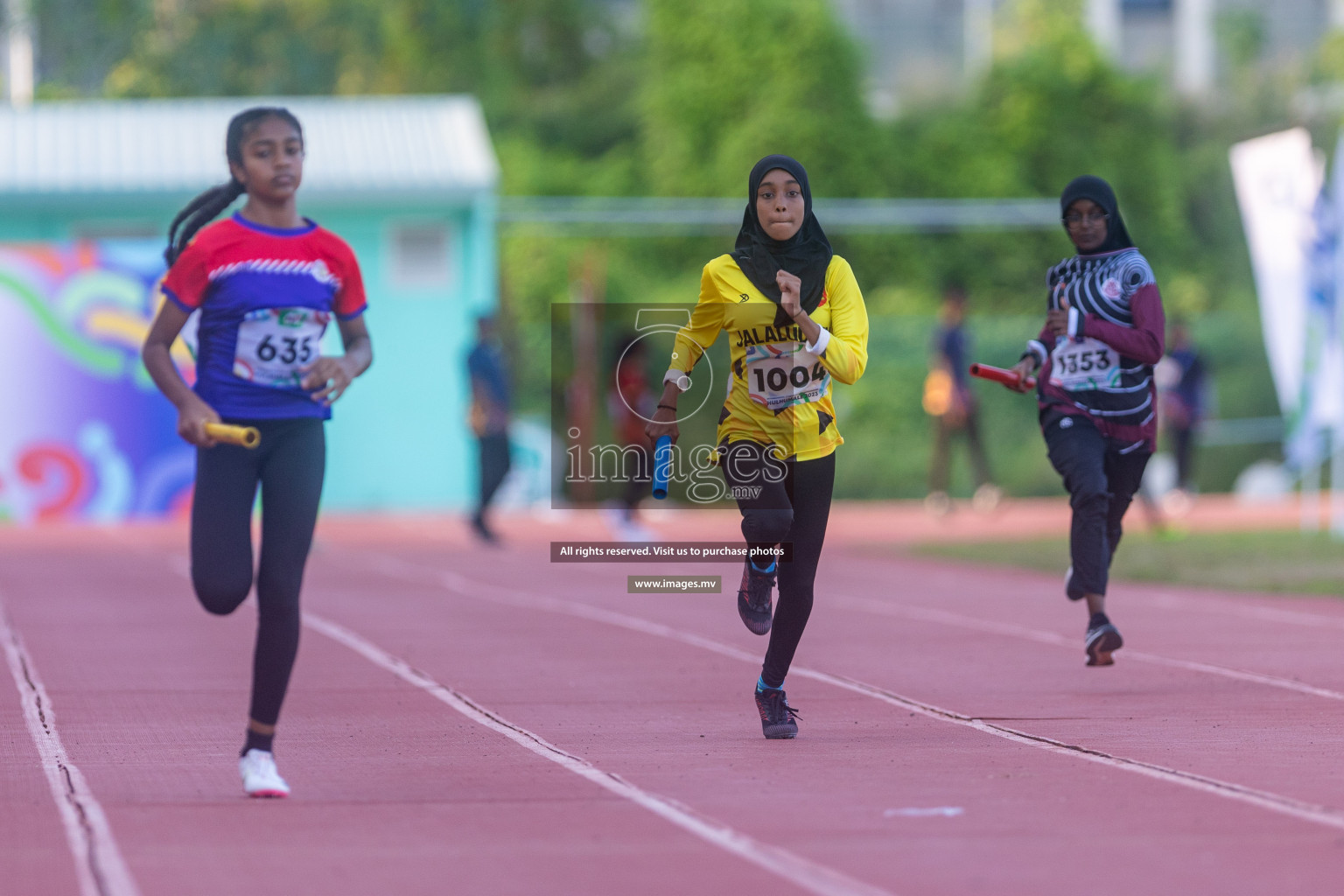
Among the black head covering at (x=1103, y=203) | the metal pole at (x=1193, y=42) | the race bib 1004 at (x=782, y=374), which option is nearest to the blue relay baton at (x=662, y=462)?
the race bib 1004 at (x=782, y=374)

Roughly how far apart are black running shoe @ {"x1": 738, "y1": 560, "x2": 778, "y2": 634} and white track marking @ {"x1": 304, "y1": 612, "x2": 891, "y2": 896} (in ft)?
2.74

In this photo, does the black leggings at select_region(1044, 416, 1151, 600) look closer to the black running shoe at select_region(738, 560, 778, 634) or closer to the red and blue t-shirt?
the black running shoe at select_region(738, 560, 778, 634)

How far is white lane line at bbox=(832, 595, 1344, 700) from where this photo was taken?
8984 mm

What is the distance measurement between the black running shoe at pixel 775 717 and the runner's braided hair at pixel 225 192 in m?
2.51

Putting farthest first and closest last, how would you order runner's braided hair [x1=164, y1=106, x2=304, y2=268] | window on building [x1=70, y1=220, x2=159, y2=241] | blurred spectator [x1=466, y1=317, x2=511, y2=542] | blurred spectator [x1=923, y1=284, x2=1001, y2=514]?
window on building [x1=70, y1=220, x2=159, y2=241] → blurred spectator [x1=923, y1=284, x2=1001, y2=514] → blurred spectator [x1=466, y1=317, x2=511, y2=542] → runner's braided hair [x1=164, y1=106, x2=304, y2=268]

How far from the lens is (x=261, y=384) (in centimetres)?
626

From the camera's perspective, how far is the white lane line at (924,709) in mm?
5973

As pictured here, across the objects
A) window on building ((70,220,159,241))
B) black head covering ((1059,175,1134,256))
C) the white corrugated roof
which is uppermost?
the white corrugated roof

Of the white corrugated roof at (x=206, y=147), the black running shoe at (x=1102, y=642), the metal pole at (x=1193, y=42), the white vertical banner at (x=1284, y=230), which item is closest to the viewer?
the black running shoe at (x=1102, y=642)

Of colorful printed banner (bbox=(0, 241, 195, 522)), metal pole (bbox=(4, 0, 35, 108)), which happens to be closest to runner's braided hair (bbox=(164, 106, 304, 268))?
colorful printed banner (bbox=(0, 241, 195, 522))

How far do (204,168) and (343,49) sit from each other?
910 inches

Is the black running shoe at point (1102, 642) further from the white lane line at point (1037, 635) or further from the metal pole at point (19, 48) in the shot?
the metal pole at point (19, 48)

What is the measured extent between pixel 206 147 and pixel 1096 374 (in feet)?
65.0

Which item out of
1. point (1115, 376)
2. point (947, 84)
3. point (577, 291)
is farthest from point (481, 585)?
point (947, 84)
